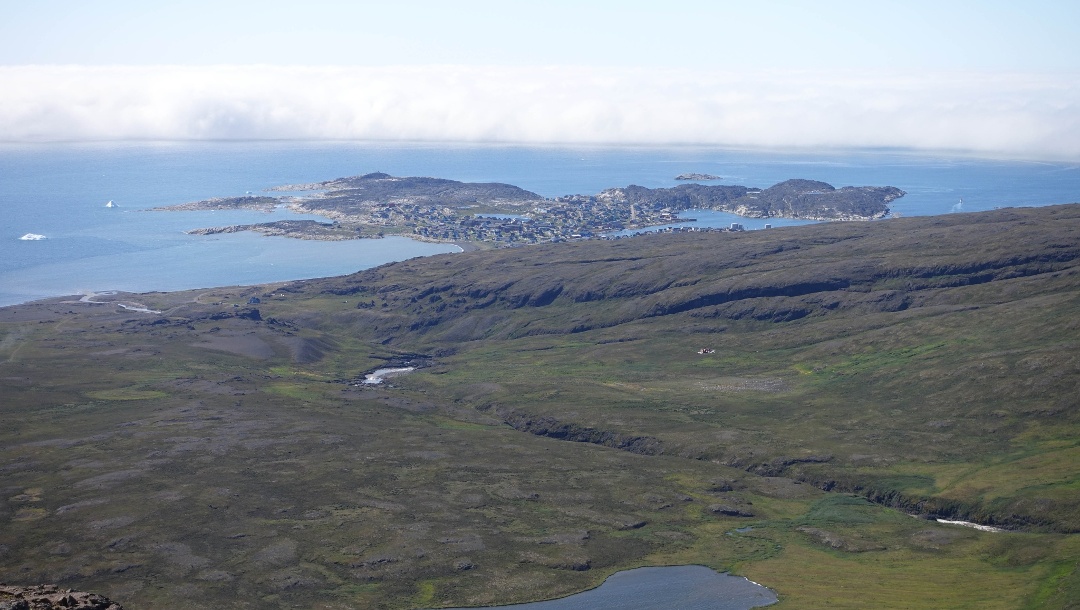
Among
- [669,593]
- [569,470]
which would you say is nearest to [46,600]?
[669,593]

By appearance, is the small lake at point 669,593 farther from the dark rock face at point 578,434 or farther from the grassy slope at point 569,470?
the dark rock face at point 578,434

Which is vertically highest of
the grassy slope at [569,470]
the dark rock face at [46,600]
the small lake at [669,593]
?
the dark rock face at [46,600]

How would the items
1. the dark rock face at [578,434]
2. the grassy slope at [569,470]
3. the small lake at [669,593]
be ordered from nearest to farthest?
1. the small lake at [669,593]
2. the grassy slope at [569,470]
3. the dark rock face at [578,434]

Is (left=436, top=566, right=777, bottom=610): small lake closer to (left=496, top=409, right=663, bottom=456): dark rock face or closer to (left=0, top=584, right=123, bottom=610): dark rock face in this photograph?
(left=0, top=584, right=123, bottom=610): dark rock face

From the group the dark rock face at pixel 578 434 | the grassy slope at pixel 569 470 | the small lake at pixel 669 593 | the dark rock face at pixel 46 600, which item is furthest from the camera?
the dark rock face at pixel 578 434

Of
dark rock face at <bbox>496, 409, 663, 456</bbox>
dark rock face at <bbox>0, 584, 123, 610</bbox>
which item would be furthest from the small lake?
dark rock face at <bbox>496, 409, 663, 456</bbox>

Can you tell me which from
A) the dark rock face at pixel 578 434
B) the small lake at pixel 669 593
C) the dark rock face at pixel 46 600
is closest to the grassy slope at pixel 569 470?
the dark rock face at pixel 578 434

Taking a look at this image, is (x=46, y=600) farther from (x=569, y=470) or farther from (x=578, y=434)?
(x=578, y=434)
